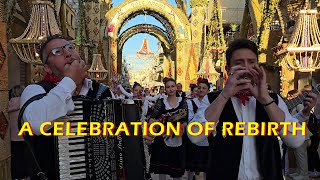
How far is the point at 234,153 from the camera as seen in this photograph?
8.35 feet

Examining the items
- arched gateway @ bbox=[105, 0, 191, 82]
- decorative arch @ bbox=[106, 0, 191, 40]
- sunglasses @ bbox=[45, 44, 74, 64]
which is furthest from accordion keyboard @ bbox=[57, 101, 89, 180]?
decorative arch @ bbox=[106, 0, 191, 40]

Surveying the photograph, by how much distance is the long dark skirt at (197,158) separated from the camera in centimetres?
597

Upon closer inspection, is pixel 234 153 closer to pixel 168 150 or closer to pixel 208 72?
pixel 168 150

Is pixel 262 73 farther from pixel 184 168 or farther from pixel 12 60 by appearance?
pixel 12 60

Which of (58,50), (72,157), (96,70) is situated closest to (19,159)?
(58,50)

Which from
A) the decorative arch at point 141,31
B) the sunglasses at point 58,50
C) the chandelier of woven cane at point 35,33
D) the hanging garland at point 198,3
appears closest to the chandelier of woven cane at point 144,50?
the decorative arch at point 141,31

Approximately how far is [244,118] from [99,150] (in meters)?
1.08

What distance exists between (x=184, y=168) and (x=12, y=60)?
991 centimetres

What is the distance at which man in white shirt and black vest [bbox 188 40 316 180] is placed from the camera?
239 centimetres

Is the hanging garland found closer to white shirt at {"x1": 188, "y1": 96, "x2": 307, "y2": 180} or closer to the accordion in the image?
white shirt at {"x1": 188, "y1": 96, "x2": 307, "y2": 180}

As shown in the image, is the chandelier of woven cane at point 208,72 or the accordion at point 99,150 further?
the chandelier of woven cane at point 208,72

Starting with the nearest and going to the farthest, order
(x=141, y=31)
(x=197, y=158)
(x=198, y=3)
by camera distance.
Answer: (x=197, y=158)
(x=198, y=3)
(x=141, y=31)

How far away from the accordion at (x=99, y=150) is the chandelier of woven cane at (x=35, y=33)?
420 centimetres

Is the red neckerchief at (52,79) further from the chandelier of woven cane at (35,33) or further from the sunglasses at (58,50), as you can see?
the chandelier of woven cane at (35,33)
